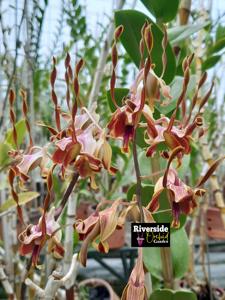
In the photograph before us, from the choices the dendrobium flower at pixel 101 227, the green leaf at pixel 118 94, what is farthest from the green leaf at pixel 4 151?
the dendrobium flower at pixel 101 227

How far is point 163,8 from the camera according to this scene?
55cm

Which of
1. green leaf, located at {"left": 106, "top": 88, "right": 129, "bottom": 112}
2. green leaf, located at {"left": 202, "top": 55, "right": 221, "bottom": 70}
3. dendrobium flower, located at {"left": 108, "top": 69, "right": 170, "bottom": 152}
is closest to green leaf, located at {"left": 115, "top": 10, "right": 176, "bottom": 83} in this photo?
green leaf, located at {"left": 106, "top": 88, "right": 129, "bottom": 112}

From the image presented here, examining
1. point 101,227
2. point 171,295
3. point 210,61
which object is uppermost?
point 210,61

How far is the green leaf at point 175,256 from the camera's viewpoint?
544 millimetres

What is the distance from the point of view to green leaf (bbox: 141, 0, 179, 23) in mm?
538

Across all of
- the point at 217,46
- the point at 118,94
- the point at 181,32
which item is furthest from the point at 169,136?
the point at 217,46

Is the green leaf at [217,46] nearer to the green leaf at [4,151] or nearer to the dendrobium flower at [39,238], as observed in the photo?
the green leaf at [4,151]

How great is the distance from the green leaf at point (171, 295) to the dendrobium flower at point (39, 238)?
0.39 feet

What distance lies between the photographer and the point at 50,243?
0.40 m

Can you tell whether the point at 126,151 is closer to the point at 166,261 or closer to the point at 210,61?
the point at 166,261

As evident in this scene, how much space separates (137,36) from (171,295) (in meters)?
0.28

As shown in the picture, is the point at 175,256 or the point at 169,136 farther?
the point at 175,256

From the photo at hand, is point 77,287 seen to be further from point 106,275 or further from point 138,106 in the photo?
point 106,275

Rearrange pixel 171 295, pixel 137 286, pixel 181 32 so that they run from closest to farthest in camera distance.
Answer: pixel 137 286
pixel 171 295
pixel 181 32
